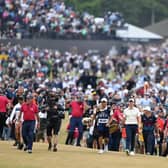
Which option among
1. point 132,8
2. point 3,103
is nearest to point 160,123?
point 3,103

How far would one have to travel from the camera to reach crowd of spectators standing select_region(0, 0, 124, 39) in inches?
2009

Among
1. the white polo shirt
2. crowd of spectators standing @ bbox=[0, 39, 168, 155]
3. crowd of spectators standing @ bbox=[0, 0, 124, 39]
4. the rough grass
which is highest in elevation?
crowd of spectators standing @ bbox=[0, 0, 124, 39]

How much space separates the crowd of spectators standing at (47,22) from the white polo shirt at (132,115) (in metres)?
26.7

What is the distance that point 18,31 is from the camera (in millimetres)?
50656

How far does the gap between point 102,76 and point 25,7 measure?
6935mm

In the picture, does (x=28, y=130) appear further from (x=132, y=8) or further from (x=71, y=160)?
(x=132, y=8)

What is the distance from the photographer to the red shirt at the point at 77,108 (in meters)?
26.9

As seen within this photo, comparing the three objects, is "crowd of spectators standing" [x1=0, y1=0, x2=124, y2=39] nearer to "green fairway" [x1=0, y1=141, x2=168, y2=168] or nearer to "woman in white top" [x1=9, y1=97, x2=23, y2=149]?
"woman in white top" [x1=9, y1=97, x2=23, y2=149]

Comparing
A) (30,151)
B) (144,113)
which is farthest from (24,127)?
(144,113)

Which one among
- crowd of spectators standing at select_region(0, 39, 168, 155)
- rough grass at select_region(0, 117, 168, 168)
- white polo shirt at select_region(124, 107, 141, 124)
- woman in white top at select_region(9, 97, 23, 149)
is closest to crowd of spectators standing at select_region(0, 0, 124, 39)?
crowd of spectators standing at select_region(0, 39, 168, 155)

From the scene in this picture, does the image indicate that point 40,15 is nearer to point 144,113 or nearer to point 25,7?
point 25,7

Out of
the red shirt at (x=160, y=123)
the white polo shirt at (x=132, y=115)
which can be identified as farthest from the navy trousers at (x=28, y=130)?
the red shirt at (x=160, y=123)

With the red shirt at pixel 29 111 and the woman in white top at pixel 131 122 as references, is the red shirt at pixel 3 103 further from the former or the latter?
the woman in white top at pixel 131 122

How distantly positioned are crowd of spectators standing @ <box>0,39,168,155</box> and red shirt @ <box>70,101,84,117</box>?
17mm
